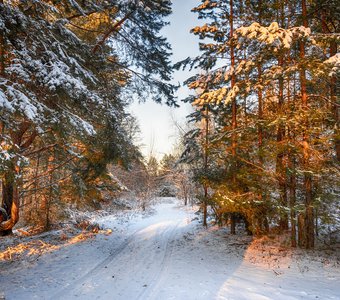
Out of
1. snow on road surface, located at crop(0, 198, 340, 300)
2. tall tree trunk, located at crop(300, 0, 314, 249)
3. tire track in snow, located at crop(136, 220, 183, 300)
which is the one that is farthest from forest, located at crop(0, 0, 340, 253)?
tire track in snow, located at crop(136, 220, 183, 300)

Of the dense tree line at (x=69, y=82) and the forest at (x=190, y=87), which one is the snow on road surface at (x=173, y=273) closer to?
the forest at (x=190, y=87)

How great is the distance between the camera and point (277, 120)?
25.1ft

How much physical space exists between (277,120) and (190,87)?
5017 millimetres

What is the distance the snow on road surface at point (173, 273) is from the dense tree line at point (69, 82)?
2760 mm

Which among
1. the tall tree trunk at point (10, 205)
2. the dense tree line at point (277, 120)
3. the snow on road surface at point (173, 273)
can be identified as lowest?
the snow on road surface at point (173, 273)

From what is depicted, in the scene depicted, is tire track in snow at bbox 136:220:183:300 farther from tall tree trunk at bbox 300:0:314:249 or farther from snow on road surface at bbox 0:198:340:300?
tall tree trunk at bbox 300:0:314:249

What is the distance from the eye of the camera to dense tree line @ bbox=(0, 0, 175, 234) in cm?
536

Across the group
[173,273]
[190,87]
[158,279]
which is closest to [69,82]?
[158,279]

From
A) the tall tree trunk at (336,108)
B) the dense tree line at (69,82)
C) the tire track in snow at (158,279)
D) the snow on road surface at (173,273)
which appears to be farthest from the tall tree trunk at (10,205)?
the tall tree trunk at (336,108)

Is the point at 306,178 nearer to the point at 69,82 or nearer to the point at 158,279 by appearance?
the point at 158,279

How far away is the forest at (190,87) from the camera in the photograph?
5.75m

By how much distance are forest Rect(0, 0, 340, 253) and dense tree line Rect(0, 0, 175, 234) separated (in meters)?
0.04

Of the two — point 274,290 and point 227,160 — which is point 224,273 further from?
point 227,160

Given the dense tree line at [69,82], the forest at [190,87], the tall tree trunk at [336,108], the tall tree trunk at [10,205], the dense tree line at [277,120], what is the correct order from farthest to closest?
the tall tree trunk at [10,205] → the dense tree line at [277,120] → the tall tree trunk at [336,108] → the forest at [190,87] → the dense tree line at [69,82]
